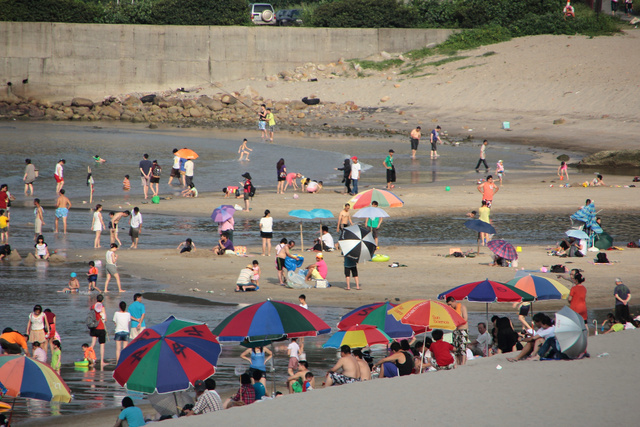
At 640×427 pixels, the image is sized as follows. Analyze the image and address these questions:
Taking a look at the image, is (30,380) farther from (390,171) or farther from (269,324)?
(390,171)

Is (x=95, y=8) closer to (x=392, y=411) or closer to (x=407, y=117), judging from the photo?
(x=407, y=117)

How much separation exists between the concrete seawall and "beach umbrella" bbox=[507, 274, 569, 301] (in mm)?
46976

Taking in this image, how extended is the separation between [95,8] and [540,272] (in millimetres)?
51388

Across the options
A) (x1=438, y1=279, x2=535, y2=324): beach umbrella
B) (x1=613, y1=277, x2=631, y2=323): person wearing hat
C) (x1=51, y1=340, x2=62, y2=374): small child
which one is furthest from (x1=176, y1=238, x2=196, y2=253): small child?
(x1=613, y1=277, x2=631, y2=323): person wearing hat

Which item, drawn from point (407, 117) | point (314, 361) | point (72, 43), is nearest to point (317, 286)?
point (314, 361)

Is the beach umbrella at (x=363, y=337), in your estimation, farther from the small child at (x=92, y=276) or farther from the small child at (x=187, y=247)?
the small child at (x=187, y=247)

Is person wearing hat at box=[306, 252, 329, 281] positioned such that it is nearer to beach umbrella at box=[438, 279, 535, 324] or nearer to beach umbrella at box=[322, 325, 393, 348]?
beach umbrella at box=[438, 279, 535, 324]

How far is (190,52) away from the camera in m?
58.2

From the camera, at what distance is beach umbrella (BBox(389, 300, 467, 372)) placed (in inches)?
418

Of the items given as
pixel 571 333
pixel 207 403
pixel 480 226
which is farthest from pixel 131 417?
pixel 480 226

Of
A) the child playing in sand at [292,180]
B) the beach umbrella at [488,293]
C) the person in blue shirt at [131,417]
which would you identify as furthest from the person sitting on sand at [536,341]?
the child playing in sand at [292,180]

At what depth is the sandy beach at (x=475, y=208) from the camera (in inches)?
345

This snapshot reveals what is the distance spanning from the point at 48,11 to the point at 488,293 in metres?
55.0

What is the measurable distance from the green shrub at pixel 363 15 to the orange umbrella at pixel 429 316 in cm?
5134
